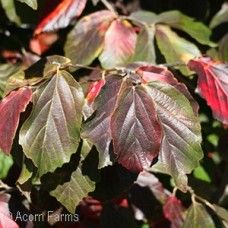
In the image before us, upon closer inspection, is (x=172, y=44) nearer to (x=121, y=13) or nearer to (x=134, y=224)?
(x=121, y=13)

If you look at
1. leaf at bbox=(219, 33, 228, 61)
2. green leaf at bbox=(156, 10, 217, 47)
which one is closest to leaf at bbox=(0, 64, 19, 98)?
green leaf at bbox=(156, 10, 217, 47)

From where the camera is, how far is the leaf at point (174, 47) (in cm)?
169

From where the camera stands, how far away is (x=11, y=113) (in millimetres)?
1262

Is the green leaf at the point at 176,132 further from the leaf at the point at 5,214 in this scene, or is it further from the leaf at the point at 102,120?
the leaf at the point at 5,214

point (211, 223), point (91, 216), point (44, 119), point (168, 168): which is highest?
point (44, 119)

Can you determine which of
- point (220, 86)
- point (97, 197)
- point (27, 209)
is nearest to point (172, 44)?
point (220, 86)

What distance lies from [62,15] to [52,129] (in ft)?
1.65

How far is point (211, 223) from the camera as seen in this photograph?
1653 millimetres

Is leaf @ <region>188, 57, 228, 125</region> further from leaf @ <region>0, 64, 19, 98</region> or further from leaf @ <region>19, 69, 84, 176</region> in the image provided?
leaf @ <region>0, 64, 19, 98</region>

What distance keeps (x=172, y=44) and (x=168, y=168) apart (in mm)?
553

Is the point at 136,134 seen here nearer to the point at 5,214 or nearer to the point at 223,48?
the point at 5,214

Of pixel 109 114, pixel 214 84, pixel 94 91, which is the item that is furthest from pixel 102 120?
pixel 214 84

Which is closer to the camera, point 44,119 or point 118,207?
point 44,119

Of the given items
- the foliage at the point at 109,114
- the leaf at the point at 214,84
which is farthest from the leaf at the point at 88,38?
the leaf at the point at 214,84
